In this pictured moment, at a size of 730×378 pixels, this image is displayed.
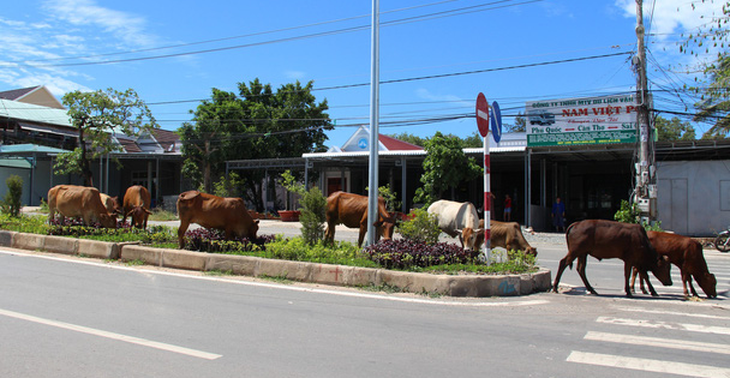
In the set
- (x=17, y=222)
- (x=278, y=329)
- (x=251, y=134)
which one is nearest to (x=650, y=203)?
(x=278, y=329)

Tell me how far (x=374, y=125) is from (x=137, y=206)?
7607 mm

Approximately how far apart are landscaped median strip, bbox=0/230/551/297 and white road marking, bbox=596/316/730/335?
5.23 feet

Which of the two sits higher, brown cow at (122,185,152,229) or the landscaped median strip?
brown cow at (122,185,152,229)

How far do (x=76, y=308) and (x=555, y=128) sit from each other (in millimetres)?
19571

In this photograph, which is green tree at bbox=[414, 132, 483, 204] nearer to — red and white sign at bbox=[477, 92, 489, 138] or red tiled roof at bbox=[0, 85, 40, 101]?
red and white sign at bbox=[477, 92, 489, 138]

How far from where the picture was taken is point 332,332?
18.1ft

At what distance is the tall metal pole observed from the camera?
9.71 meters

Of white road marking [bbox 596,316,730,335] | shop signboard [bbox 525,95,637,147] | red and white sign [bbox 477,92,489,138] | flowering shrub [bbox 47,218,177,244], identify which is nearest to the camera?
white road marking [bbox 596,316,730,335]

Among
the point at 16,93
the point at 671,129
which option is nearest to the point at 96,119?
the point at 16,93

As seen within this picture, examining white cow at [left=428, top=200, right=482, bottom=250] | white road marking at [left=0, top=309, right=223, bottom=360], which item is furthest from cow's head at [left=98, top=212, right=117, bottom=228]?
white cow at [left=428, top=200, right=482, bottom=250]

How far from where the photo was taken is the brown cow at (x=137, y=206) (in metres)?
13.5

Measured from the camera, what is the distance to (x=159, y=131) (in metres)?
45.8

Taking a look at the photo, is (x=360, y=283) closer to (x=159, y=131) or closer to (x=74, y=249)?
(x=74, y=249)

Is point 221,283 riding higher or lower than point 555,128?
lower
